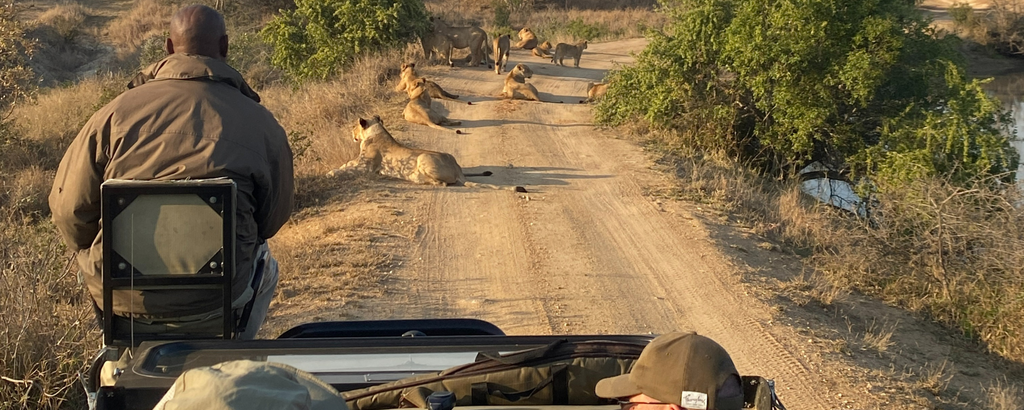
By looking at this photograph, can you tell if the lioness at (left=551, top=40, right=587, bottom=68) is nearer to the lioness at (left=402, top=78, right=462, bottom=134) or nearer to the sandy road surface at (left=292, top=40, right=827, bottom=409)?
the lioness at (left=402, top=78, right=462, bottom=134)

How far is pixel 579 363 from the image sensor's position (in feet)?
8.57

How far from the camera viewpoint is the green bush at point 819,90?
11.6m

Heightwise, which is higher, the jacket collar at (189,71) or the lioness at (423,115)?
the jacket collar at (189,71)

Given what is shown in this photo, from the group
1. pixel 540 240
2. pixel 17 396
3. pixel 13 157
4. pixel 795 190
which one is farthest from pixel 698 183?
pixel 13 157

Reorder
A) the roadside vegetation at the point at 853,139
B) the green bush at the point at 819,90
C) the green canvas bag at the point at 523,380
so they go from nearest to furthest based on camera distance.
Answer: the green canvas bag at the point at 523,380, the roadside vegetation at the point at 853,139, the green bush at the point at 819,90

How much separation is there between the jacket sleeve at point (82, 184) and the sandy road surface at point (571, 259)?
3.46 meters

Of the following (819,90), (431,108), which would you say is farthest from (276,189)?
(431,108)

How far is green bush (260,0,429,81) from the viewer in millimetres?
19031

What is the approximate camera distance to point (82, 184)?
334cm

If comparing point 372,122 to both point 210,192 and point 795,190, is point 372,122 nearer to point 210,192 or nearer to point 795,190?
point 795,190

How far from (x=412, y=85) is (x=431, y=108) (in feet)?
3.92

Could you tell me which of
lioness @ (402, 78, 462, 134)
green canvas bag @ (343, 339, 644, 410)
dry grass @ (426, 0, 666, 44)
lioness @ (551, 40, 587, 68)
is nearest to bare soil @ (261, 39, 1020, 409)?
lioness @ (402, 78, 462, 134)

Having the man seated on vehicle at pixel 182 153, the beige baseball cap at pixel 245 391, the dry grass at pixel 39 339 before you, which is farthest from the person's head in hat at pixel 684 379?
the dry grass at pixel 39 339

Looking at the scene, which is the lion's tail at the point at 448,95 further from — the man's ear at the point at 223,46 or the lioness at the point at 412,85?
the man's ear at the point at 223,46
